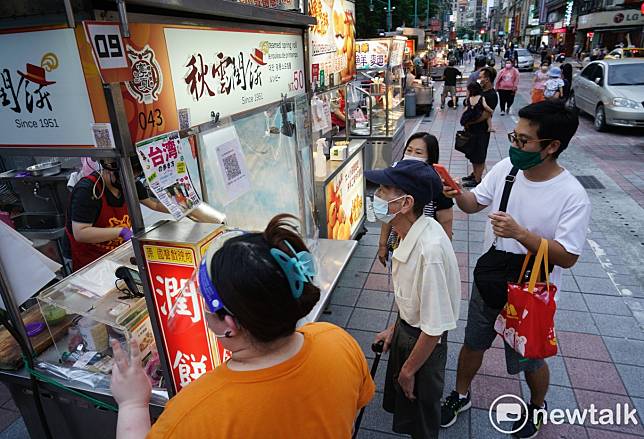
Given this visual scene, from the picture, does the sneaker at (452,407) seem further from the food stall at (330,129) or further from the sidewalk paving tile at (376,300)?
the food stall at (330,129)

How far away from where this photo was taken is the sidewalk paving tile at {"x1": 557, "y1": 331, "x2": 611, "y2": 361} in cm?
343

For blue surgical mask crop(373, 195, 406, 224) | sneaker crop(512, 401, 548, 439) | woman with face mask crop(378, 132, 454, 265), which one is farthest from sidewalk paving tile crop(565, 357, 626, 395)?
blue surgical mask crop(373, 195, 406, 224)

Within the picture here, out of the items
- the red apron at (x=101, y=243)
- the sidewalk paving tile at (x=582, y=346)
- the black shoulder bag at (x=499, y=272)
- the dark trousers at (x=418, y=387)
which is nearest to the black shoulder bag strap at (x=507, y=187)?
the black shoulder bag at (x=499, y=272)

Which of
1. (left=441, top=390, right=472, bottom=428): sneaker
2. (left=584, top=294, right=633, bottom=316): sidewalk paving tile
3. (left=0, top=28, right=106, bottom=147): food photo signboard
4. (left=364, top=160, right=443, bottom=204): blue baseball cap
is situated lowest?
(left=584, top=294, right=633, bottom=316): sidewalk paving tile

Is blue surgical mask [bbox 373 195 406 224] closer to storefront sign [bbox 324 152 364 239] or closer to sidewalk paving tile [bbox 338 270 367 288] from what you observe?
storefront sign [bbox 324 152 364 239]

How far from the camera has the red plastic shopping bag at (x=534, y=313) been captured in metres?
2.23

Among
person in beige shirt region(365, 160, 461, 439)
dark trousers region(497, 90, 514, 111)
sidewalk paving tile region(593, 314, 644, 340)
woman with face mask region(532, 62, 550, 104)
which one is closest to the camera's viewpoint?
person in beige shirt region(365, 160, 461, 439)

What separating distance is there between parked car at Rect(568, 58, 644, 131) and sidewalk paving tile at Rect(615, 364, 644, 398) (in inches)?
363

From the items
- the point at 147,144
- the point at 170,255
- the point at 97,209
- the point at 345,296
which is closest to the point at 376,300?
the point at 345,296

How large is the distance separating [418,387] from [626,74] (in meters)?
12.4

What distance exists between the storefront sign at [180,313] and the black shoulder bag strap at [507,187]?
180cm

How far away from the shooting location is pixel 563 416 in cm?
291

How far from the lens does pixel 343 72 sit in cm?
537

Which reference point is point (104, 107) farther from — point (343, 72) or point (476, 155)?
point (476, 155)
